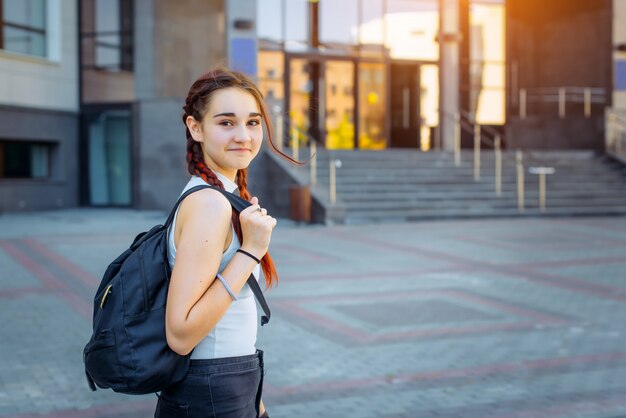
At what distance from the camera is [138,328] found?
1.97 metres

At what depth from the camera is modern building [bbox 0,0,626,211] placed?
71.1 ft

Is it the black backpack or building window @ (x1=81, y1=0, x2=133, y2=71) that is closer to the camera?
the black backpack

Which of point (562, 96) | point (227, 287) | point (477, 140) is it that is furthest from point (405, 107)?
point (227, 287)

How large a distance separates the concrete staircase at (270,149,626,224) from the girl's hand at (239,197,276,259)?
48.5 ft

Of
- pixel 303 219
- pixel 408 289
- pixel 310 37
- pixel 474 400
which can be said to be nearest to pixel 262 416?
pixel 474 400

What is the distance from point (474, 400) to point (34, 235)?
452 inches

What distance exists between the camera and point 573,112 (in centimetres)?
2841

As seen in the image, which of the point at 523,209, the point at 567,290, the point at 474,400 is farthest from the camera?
the point at 523,209

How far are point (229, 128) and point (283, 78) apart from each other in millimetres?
22176

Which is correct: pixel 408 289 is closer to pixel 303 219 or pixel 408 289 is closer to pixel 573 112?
pixel 303 219

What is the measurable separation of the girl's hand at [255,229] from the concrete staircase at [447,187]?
582 inches

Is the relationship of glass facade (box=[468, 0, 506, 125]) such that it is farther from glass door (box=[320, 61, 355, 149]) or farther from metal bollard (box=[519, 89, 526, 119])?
glass door (box=[320, 61, 355, 149])

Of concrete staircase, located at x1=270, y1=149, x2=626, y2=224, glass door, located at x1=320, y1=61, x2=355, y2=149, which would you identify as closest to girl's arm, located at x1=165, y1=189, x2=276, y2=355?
concrete staircase, located at x1=270, y1=149, x2=626, y2=224

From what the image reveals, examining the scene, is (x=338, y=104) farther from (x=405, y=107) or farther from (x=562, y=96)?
(x=562, y=96)
